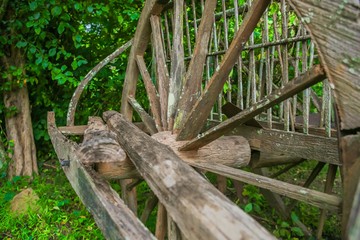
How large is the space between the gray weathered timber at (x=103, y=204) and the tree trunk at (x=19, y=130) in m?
2.66

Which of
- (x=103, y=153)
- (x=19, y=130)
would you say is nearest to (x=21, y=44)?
(x=19, y=130)

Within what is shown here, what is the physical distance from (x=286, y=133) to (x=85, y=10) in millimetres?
3111

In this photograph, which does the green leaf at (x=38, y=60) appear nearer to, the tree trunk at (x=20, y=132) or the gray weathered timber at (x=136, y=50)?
the tree trunk at (x=20, y=132)

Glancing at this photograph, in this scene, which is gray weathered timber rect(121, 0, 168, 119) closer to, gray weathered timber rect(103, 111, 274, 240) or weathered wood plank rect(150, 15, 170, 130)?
weathered wood plank rect(150, 15, 170, 130)

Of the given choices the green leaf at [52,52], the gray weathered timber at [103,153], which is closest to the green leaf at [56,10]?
the green leaf at [52,52]

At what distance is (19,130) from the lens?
5105mm

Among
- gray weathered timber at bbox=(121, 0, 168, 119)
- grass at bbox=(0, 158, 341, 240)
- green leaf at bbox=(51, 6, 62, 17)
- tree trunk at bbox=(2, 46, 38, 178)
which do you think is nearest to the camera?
gray weathered timber at bbox=(121, 0, 168, 119)

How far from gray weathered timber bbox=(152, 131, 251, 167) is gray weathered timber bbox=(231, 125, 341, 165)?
0.11 metres

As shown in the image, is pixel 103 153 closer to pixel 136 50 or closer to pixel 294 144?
pixel 294 144

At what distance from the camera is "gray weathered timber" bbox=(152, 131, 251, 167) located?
2.58 m

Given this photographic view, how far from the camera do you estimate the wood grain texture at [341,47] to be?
123cm

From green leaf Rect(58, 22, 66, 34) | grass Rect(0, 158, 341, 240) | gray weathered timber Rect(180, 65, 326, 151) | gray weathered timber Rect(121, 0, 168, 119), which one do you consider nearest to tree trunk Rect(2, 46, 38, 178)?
grass Rect(0, 158, 341, 240)

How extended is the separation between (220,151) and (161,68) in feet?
3.59

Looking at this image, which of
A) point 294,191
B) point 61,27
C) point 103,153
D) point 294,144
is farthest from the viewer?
point 61,27
